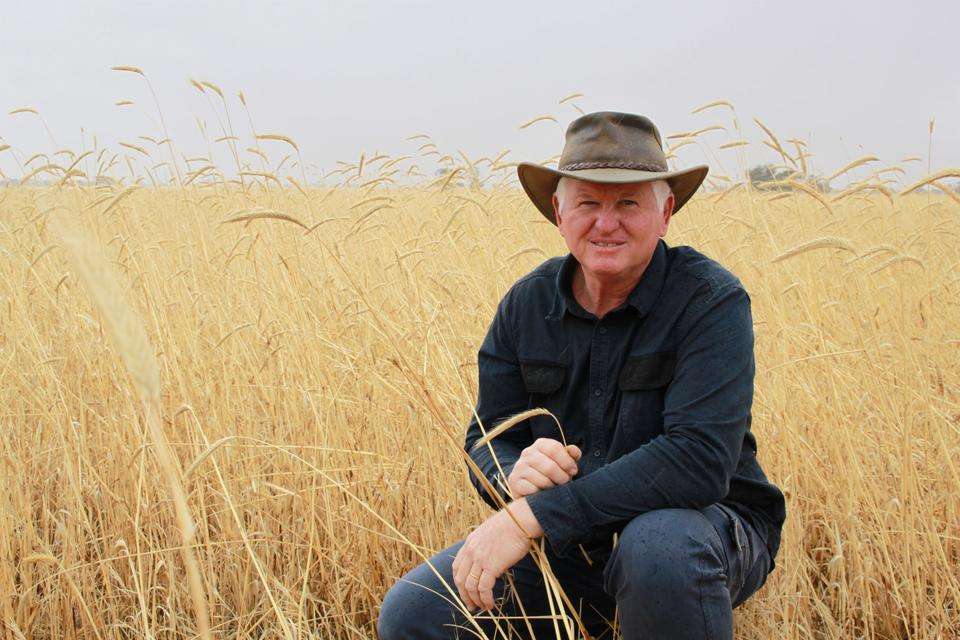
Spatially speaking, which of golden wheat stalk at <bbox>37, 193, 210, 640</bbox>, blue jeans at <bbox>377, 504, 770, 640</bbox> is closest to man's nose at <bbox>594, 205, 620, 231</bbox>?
blue jeans at <bbox>377, 504, 770, 640</bbox>

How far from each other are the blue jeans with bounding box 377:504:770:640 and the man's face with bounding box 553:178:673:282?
0.53 meters

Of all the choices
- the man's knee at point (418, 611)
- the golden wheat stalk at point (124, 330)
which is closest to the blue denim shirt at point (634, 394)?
the man's knee at point (418, 611)

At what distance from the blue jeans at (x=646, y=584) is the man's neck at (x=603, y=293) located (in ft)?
1.61

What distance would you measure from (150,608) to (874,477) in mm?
2074

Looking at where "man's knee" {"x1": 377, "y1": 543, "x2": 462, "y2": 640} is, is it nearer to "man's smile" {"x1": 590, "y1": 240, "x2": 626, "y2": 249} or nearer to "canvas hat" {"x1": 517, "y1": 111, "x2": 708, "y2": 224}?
"man's smile" {"x1": 590, "y1": 240, "x2": 626, "y2": 249}

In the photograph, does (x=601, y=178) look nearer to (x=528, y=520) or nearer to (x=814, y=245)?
(x=814, y=245)

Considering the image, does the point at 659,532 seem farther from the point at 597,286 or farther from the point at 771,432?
the point at 771,432

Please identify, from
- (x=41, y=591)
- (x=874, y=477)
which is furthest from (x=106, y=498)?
(x=874, y=477)

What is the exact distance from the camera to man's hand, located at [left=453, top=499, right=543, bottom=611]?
4.70 feet

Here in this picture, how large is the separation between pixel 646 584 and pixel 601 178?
0.79 meters

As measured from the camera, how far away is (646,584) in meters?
1.33

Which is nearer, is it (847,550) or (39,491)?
(847,550)

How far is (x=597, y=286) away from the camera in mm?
1695

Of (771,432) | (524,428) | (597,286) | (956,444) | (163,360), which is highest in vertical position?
(597,286)
